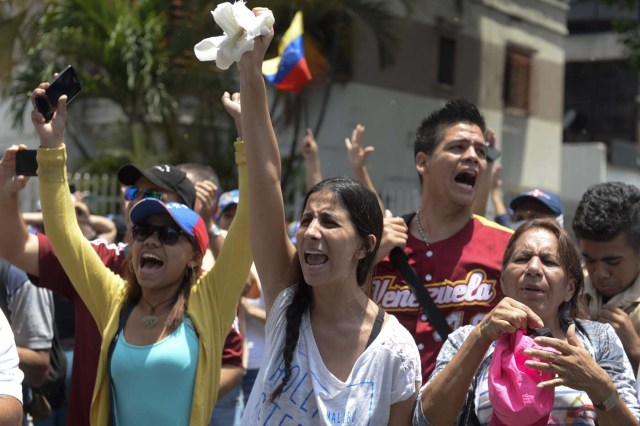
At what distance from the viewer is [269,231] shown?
338 cm

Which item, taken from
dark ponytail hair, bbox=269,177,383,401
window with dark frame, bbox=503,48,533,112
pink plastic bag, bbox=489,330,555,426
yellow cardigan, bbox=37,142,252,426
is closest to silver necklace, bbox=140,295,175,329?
yellow cardigan, bbox=37,142,252,426

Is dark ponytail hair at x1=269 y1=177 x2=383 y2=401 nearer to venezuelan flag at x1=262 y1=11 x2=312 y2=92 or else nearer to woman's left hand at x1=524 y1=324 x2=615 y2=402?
woman's left hand at x1=524 y1=324 x2=615 y2=402

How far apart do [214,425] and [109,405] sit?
1347 millimetres

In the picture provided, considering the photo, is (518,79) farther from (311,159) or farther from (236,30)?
(236,30)

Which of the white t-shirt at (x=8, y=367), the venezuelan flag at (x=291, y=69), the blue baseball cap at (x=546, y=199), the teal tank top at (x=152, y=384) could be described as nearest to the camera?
the white t-shirt at (x=8, y=367)

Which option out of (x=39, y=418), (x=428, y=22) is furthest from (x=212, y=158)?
(x=39, y=418)

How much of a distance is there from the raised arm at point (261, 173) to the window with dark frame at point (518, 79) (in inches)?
650

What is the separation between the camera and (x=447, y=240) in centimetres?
430

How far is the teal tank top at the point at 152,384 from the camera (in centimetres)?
385

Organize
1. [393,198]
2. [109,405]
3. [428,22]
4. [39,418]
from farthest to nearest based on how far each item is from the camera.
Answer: [428,22] → [393,198] → [39,418] → [109,405]

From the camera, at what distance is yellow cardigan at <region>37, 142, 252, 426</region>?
13.0 ft

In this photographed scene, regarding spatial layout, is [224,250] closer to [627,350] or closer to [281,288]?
[281,288]

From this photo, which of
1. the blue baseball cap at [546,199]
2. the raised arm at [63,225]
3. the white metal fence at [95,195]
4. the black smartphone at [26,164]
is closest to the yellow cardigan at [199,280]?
the raised arm at [63,225]

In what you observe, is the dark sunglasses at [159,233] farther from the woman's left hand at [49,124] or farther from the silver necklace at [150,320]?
the woman's left hand at [49,124]
